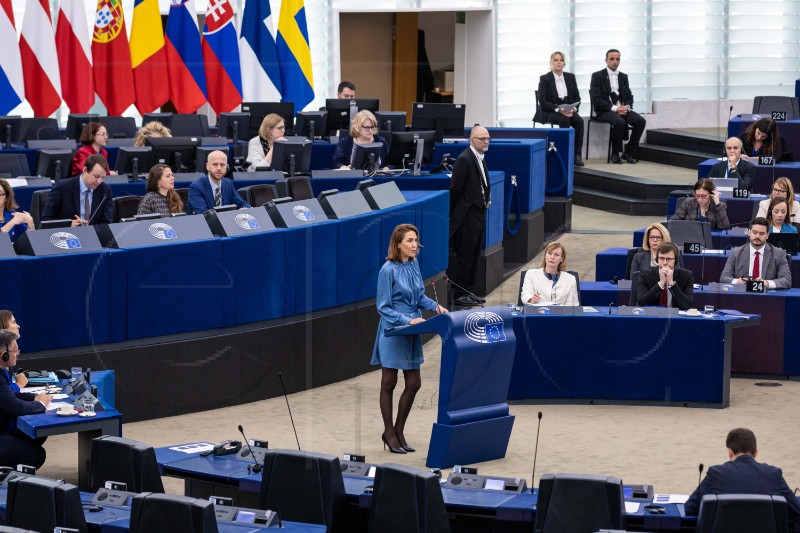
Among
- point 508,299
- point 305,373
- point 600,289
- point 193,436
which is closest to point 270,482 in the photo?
point 193,436

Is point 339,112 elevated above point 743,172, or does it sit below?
above

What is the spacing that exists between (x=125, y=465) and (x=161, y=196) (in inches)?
178

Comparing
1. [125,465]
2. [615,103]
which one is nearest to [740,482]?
[125,465]

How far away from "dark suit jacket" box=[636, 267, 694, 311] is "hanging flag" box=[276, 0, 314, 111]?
326 inches

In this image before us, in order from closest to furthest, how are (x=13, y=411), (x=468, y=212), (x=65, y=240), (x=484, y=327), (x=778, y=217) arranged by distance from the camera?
1. (x=13, y=411)
2. (x=484, y=327)
3. (x=65, y=240)
4. (x=778, y=217)
5. (x=468, y=212)

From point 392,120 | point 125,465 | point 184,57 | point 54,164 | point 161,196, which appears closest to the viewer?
point 125,465

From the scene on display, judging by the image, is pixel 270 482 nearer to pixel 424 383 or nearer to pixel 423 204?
pixel 424 383

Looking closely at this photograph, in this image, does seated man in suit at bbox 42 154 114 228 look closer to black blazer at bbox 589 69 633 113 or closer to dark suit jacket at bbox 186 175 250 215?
dark suit jacket at bbox 186 175 250 215

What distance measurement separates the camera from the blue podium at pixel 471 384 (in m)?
8.84

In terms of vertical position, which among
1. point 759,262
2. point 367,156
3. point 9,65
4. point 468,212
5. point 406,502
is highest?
point 9,65

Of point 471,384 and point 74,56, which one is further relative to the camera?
point 74,56

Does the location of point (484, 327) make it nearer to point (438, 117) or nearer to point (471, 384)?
point (471, 384)

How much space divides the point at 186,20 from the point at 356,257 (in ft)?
24.8

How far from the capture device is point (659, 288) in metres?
10.8
